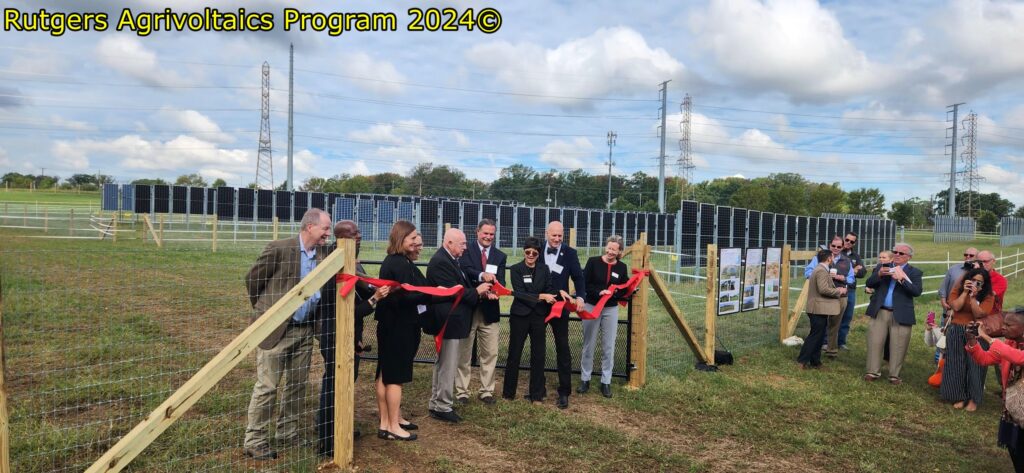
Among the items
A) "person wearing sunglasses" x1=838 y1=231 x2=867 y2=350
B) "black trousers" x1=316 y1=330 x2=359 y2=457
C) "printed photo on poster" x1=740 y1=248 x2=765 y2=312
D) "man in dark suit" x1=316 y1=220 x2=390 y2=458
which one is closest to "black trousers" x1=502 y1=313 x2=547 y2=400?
"man in dark suit" x1=316 y1=220 x2=390 y2=458

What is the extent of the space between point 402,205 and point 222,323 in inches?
817

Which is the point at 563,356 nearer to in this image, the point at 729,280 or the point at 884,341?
the point at 729,280

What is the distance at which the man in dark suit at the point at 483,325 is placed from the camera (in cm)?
630

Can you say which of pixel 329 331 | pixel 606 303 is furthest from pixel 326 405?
pixel 606 303

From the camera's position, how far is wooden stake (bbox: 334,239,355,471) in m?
4.36

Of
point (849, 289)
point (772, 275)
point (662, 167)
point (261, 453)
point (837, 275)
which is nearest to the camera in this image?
point (261, 453)

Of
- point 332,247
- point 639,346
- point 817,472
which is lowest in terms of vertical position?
point 817,472

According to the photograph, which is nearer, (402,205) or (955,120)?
(402,205)

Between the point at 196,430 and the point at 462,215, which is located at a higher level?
the point at 462,215

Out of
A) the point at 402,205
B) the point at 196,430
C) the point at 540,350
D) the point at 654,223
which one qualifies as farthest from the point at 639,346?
the point at 654,223

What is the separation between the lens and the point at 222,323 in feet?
31.1

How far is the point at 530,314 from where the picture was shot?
633cm

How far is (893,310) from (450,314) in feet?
18.5

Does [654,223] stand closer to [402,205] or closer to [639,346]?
[402,205]
